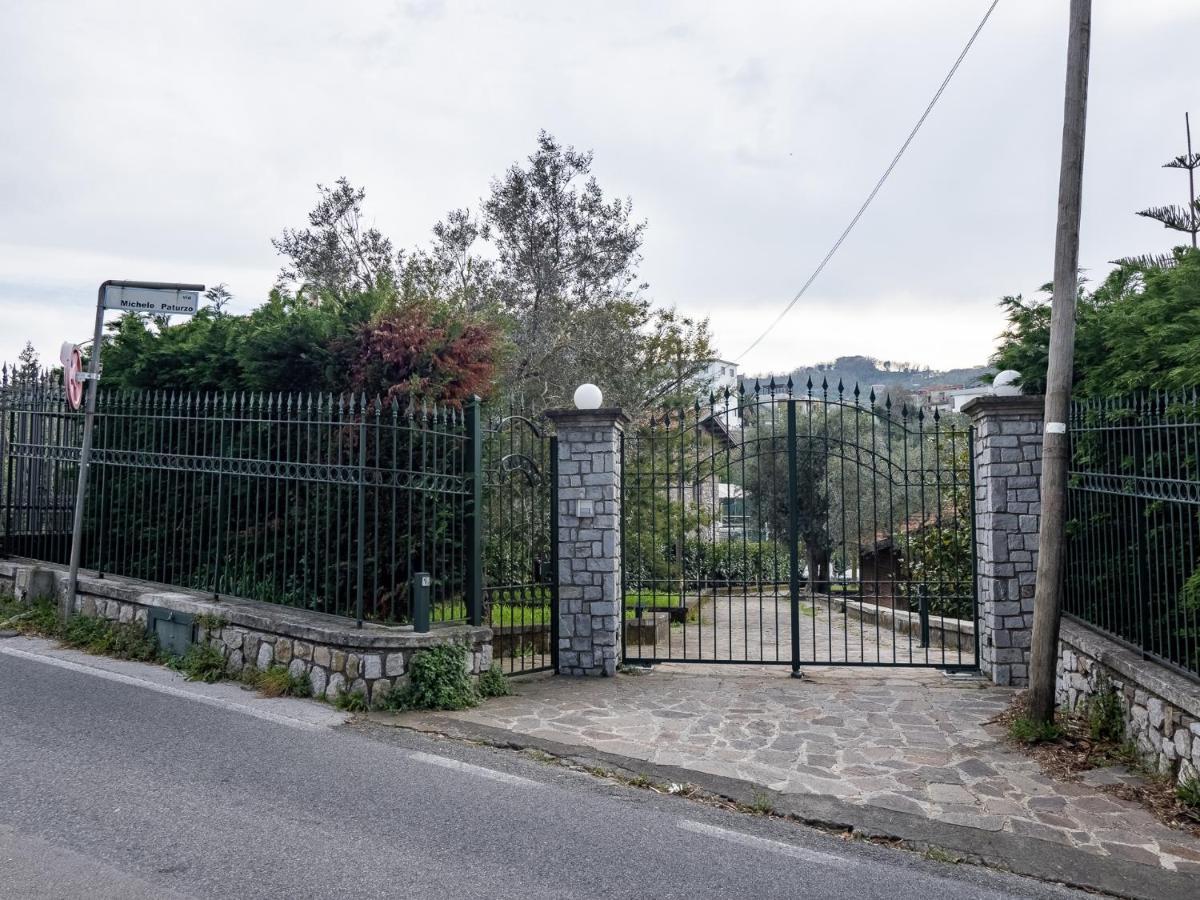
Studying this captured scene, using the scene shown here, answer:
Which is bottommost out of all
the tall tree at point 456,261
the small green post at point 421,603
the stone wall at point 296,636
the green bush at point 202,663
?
the green bush at point 202,663

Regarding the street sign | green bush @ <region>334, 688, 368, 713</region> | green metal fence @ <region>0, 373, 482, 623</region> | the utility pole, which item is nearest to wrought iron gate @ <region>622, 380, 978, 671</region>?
the utility pole

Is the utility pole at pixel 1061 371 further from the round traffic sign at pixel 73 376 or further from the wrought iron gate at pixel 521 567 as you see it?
the round traffic sign at pixel 73 376

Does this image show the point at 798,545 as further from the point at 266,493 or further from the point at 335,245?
the point at 335,245

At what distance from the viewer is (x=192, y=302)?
7.96m

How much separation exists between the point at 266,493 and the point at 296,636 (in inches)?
54.6

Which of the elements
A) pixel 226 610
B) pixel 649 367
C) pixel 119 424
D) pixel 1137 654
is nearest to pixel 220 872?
pixel 226 610

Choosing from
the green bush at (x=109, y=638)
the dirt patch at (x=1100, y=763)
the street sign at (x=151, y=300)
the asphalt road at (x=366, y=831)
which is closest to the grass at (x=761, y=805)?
the asphalt road at (x=366, y=831)

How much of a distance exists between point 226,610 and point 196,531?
181 cm

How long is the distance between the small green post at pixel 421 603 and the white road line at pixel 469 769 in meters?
1.34

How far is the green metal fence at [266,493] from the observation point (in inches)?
272

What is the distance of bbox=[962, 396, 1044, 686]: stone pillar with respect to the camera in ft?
24.9

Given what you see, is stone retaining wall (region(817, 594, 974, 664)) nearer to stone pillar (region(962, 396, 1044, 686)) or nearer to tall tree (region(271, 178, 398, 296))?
stone pillar (region(962, 396, 1044, 686))

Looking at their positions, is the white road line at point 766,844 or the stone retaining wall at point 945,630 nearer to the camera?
the white road line at point 766,844

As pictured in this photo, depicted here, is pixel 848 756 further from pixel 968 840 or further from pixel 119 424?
pixel 119 424
